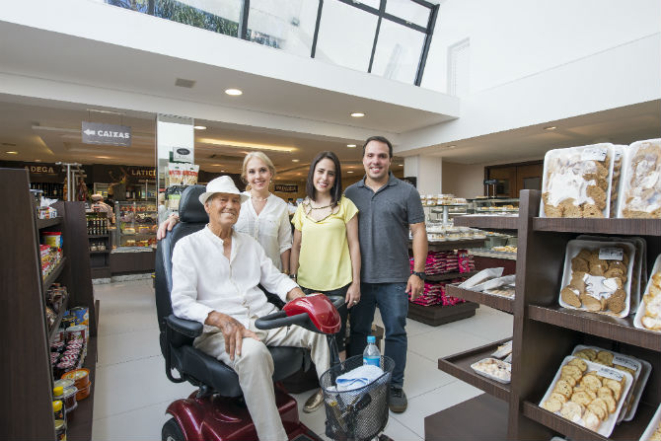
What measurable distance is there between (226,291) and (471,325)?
10.0ft

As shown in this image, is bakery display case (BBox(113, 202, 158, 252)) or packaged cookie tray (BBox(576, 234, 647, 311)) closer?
packaged cookie tray (BBox(576, 234, 647, 311))

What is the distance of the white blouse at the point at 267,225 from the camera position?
2.32m

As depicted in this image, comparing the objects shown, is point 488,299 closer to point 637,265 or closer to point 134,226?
point 637,265

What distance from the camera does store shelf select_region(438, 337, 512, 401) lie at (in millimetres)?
1314

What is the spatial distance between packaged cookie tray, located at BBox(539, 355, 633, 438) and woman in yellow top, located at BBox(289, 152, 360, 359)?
115 centimetres

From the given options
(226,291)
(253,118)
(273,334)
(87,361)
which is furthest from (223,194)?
(253,118)

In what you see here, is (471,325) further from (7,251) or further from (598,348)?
(7,251)

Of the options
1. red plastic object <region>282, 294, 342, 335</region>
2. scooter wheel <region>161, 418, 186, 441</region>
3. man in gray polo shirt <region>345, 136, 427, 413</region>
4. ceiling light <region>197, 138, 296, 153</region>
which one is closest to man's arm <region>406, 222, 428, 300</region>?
man in gray polo shirt <region>345, 136, 427, 413</region>

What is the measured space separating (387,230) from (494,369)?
1017 millimetres

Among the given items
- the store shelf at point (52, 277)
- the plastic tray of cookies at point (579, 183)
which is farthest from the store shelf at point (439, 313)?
the store shelf at point (52, 277)

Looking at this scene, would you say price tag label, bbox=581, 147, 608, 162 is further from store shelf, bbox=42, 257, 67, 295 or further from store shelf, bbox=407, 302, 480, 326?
store shelf, bbox=407, 302, 480, 326

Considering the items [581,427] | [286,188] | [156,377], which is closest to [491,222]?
[581,427]

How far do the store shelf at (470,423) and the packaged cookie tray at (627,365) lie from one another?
487 millimetres

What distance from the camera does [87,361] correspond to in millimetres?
2846
